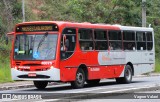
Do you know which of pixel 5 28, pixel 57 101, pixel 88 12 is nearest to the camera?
pixel 57 101

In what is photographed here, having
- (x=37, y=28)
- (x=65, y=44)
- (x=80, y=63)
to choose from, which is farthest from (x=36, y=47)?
(x=80, y=63)

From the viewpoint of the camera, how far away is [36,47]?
22.4 m

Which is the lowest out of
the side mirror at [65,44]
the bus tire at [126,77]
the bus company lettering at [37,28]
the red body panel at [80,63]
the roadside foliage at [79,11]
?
the bus tire at [126,77]

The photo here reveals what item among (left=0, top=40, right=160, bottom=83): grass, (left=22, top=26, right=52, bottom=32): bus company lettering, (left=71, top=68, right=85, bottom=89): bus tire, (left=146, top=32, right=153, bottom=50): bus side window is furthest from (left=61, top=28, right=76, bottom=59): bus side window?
(left=146, top=32, right=153, bottom=50): bus side window

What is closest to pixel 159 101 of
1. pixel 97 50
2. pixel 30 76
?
pixel 30 76

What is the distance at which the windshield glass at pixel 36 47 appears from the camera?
72.8 ft

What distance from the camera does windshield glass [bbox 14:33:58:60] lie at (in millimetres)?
22203

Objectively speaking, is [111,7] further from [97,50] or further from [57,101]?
[57,101]

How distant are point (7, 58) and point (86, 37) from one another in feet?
47.5

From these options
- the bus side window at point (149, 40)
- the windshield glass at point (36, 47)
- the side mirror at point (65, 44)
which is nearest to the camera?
the windshield glass at point (36, 47)

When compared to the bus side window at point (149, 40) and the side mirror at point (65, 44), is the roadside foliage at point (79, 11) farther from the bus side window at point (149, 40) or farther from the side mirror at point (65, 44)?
the side mirror at point (65, 44)

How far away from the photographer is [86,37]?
2444 cm

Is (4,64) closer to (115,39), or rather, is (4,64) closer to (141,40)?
(141,40)

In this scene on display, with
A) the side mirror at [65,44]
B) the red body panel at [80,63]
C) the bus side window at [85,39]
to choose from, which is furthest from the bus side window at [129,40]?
the side mirror at [65,44]
